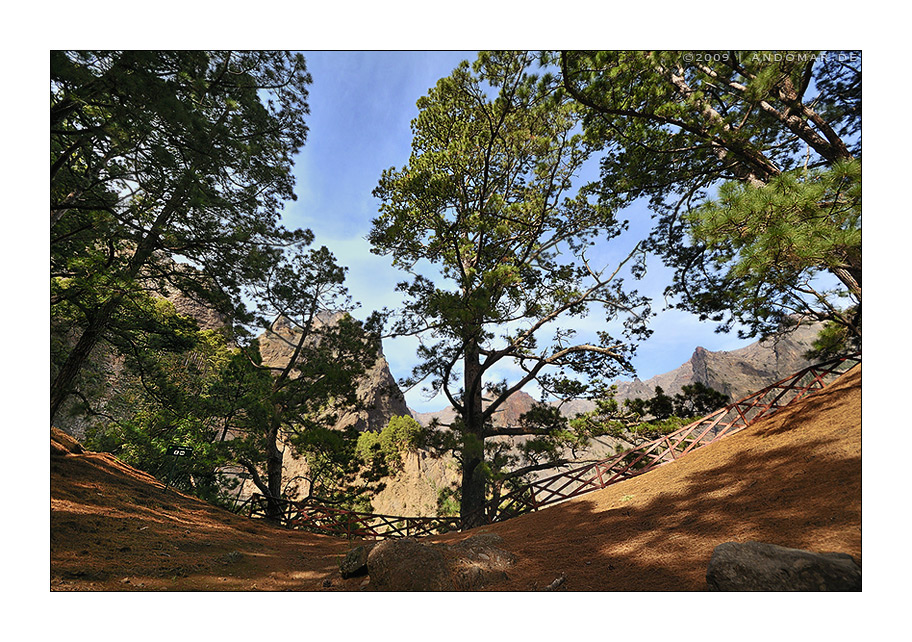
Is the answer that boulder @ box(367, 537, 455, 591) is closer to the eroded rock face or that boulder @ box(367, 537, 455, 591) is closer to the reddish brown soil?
the eroded rock face

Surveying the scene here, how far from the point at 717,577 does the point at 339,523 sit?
722cm

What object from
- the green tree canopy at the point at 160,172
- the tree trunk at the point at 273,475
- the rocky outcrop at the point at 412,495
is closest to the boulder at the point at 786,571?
the green tree canopy at the point at 160,172

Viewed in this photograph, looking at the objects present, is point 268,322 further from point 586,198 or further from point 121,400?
point 121,400

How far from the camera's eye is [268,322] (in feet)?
26.8

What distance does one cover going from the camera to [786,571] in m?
1.60

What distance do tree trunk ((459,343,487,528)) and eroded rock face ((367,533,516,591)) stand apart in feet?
11.7

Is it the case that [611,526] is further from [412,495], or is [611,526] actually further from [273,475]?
[412,495]

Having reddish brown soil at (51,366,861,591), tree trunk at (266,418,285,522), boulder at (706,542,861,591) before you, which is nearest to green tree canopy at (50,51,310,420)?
reddish brown soil at (51,366,861,591)

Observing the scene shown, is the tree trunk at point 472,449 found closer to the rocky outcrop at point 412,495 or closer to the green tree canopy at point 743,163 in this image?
the green tree canopy at point 743,163

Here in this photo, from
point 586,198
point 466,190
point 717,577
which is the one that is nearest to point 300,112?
point 466,190

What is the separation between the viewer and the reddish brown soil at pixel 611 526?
2141mm

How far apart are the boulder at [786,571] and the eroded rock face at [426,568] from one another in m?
1.47

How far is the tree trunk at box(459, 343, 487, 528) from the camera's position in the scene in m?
6.30

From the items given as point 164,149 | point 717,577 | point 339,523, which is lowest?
point 339,523
